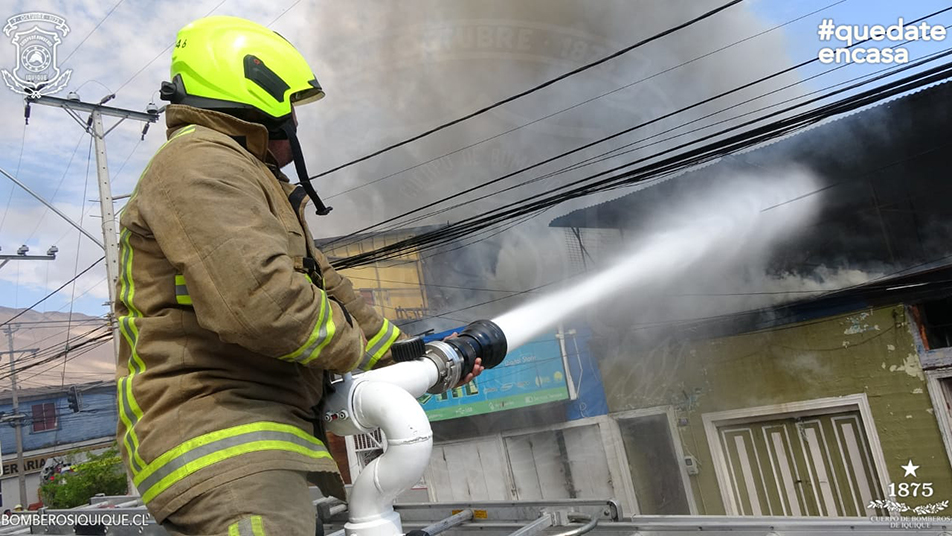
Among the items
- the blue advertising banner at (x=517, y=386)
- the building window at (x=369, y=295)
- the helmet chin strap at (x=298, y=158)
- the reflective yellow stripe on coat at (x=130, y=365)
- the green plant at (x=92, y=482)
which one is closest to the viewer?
the reflective yellow stripe on coat at (x=130, y=365)

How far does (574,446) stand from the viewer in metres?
9.45

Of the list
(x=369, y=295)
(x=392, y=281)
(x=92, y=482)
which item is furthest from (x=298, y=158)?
(x=92, y=482)

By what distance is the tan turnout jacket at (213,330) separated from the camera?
122 centimetres

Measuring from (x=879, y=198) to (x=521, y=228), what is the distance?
4.71 meters

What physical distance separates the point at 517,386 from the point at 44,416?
84.4 feet

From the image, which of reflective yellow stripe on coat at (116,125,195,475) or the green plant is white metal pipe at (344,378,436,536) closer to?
reflective yellow stripe on coat at (116,125,195,475)

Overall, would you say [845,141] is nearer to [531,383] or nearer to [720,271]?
[720,271]

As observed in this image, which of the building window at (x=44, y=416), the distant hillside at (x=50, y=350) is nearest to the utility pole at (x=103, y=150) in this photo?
the distant hillside at (x=50, y=350)

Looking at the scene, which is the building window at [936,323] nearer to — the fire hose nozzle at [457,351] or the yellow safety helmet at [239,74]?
the fire hose nozzle at [457,351]

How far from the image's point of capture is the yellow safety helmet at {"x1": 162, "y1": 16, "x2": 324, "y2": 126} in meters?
1.55

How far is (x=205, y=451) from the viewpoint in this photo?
1257 mm

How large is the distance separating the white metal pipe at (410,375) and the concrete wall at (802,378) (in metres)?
5.98

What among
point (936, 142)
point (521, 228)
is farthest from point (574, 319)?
point (936, 142)

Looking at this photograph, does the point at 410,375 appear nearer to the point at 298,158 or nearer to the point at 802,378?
the point at 298,158
